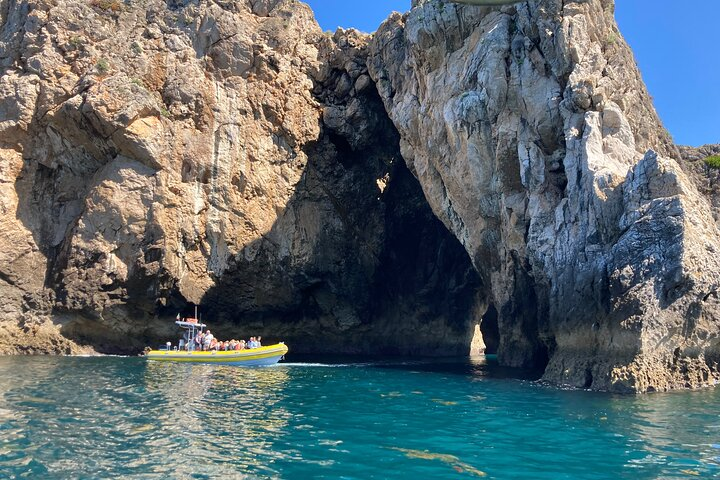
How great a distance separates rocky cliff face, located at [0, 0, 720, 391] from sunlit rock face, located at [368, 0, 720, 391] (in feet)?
0.27

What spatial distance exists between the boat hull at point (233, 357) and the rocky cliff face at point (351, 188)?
5.13m

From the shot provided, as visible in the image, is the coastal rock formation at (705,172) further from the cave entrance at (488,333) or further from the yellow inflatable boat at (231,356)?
the yellow inflatable boat at (231,356)

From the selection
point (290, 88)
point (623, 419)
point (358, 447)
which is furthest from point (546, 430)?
point (290, 88)

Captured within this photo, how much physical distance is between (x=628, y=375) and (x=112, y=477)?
599 inches

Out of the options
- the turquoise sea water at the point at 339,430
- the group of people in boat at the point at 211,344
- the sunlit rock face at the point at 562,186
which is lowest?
the turquoise sea water at the point at 339,430

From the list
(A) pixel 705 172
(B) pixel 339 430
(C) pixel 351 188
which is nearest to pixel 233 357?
(C) pixel 351 188

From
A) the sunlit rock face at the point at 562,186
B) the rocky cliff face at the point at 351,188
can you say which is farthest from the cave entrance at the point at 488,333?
the sunlit rock face at the point at 562,186

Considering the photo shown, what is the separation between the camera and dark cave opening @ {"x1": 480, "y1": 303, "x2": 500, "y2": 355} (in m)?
48.8

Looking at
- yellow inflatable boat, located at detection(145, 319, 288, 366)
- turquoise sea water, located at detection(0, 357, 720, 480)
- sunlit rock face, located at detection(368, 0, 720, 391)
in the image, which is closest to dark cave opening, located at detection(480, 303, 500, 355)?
sunlit rock face, located at detection(368, 0, 720, 391)

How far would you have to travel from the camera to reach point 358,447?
Answer: 10531 mm

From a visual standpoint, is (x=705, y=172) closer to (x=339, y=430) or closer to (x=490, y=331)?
(x=490, y=331)

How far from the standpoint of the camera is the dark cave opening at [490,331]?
48.8 meters

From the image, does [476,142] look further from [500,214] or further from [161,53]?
[161,53]

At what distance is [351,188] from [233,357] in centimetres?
1499
